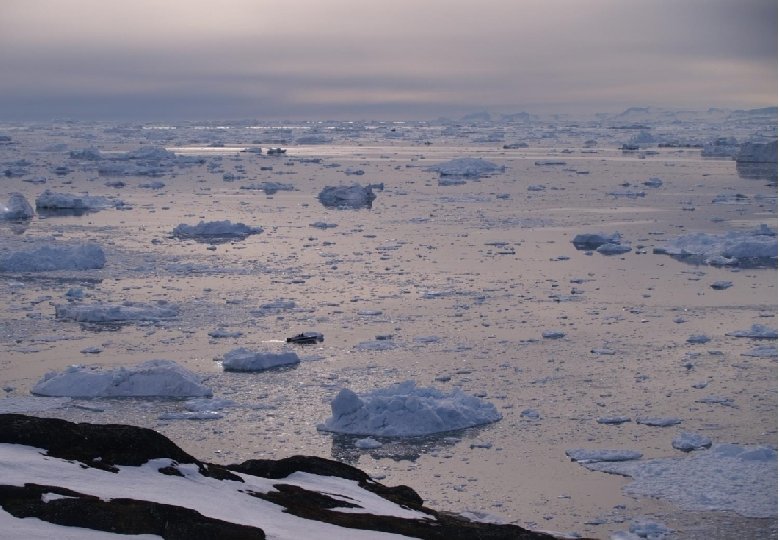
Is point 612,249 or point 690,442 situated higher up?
point 612,249

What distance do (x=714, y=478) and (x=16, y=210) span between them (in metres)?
18.7

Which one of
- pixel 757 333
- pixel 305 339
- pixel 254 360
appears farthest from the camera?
pixel 757 333

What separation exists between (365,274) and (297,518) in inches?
381

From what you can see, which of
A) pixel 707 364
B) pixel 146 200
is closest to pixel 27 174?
pixel 146 200

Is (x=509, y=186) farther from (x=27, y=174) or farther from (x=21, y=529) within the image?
(x=21, y=529)

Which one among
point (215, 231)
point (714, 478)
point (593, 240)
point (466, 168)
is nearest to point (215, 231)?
point (215, 231)

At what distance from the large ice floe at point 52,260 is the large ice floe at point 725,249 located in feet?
28.7

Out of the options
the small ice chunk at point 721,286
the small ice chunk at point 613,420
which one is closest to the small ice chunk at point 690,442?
the small ice chunk at point 613,420

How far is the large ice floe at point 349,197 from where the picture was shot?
26.2 meters

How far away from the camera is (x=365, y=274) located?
50.8 ft

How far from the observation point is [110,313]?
12320mm

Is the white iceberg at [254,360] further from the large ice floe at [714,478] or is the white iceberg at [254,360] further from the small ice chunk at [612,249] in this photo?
the small ice chunk at [612,249]

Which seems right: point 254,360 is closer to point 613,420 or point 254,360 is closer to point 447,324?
point 447,324

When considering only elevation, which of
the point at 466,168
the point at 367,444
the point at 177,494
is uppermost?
the point at 466,168
